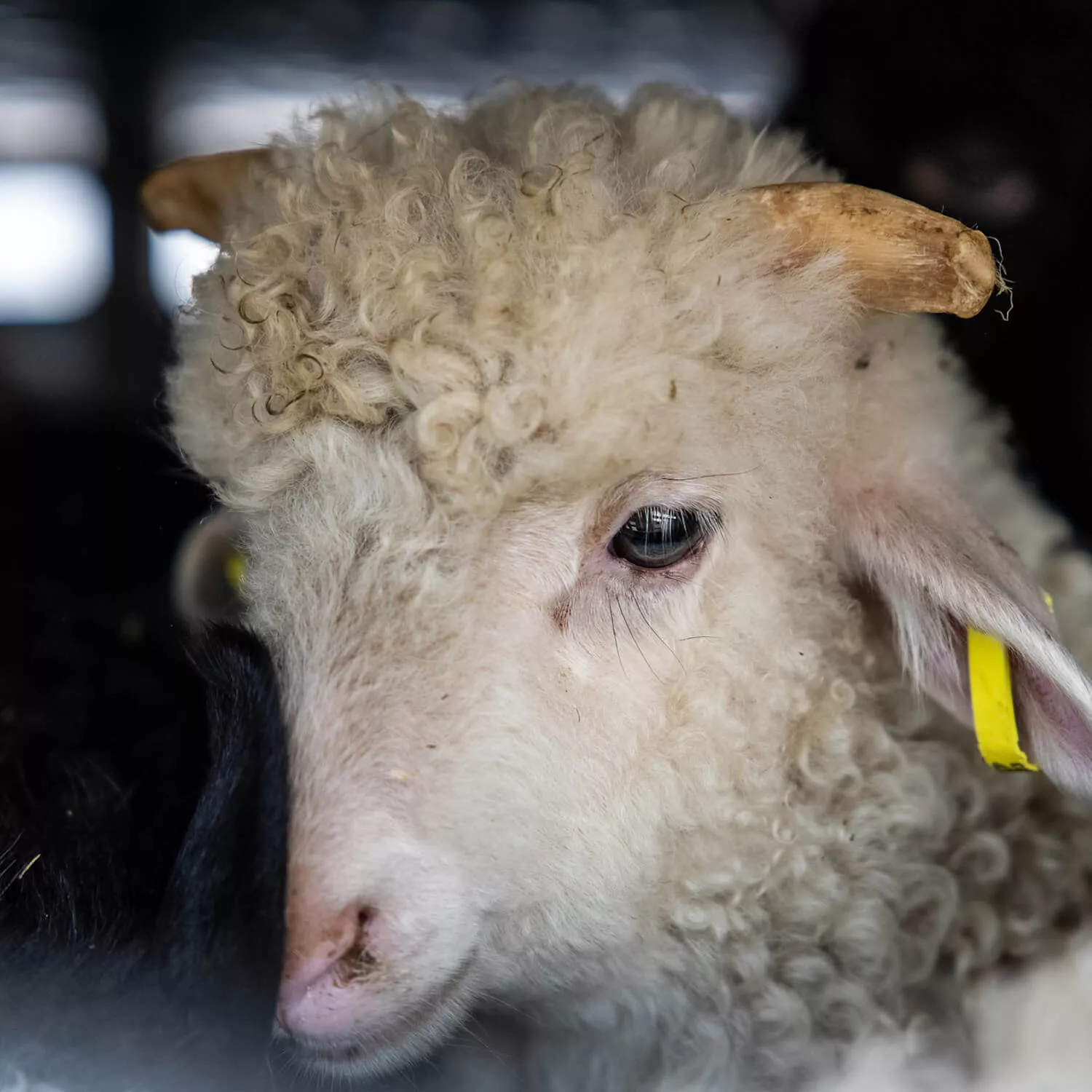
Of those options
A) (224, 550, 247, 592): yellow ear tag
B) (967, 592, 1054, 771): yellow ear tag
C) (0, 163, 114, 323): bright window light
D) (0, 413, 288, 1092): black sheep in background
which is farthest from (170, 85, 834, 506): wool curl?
(0, 163, 114, 323): bright window light

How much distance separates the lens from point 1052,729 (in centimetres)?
157

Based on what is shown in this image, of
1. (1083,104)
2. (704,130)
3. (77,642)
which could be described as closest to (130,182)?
(77,642)

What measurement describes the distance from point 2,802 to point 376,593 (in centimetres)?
62

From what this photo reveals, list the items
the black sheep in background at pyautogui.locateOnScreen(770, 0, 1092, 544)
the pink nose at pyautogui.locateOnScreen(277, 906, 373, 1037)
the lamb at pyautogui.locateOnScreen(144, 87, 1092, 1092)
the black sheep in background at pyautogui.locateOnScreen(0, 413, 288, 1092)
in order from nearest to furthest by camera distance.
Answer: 1. the black sheep in background at pyautogui.locateOnScreen(0, 413, 288, 1092)
2. the pink nose at pyautogui.locateOnScreen(277, 906, 373, 1037)
3. the lamb at pyautogui.locateOnScreen(144, 87, 1092, 1092)
4. the black sheep in background at pyautogui.locateOnScreen(770, 0, 1092, 544)

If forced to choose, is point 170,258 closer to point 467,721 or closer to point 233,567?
point 233,567

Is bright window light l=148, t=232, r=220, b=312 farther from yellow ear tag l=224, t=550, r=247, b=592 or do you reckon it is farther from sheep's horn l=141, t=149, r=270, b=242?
yellow ear tag l=224, t=550, r=247, b=592

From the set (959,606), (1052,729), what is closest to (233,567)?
(959,606)

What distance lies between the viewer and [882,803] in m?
1.77

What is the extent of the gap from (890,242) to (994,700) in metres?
0.63

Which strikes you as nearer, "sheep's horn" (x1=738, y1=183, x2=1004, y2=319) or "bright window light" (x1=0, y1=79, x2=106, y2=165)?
"sheep's horn" (x1=738, y1=183, x2=1004, y2=319)

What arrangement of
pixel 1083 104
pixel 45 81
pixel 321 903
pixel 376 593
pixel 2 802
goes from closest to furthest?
pixel 321 903, pixel 376 593, pixel 2 802, pixel 1083 104, pixel 45 81

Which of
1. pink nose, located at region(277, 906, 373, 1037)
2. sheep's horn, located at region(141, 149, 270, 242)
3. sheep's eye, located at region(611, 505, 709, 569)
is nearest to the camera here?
pink nose, located at region(277, 906, 373, 1037)

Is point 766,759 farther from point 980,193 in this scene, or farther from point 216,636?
point 980,193

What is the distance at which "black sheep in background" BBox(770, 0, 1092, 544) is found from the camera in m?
2.15
